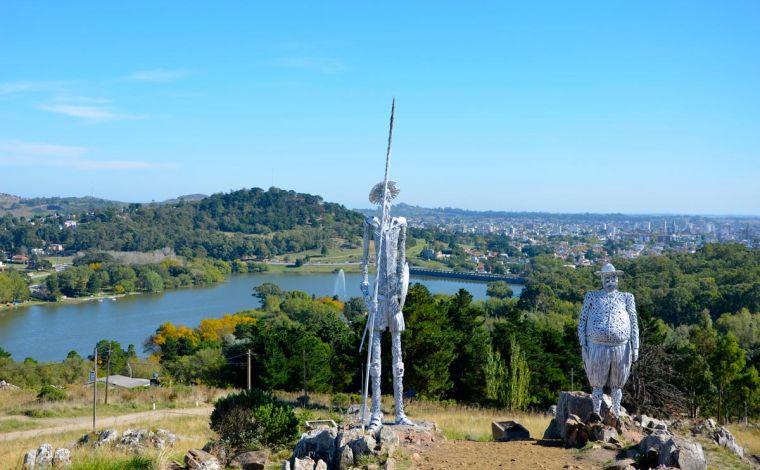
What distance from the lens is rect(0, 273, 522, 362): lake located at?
1671 inches

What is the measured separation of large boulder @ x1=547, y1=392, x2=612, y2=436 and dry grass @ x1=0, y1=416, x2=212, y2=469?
500 centimetres

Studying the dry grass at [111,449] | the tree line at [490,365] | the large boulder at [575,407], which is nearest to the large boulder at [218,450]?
the dry grass at [111,449]

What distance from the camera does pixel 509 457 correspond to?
25.8 feet

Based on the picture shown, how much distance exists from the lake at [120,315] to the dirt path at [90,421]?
26517 mm

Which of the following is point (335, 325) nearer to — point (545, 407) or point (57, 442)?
point (545, 407)

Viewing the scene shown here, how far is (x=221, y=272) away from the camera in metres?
81.9

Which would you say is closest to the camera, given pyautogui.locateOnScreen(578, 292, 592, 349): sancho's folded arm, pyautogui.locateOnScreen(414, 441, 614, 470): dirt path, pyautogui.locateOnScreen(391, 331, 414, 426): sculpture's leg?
pyautogui.locateOnScreen(414, 441, 614, 470): dirt path

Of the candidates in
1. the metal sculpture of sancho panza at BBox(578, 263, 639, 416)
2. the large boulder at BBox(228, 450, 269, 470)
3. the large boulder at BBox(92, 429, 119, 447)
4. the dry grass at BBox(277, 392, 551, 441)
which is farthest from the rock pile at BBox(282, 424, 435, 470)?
the large boulder at BBox(92, 429, 119, 447)

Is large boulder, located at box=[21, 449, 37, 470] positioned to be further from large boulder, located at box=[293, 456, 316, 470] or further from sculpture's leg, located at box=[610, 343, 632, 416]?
sculpture's leg, located at box=[610, 343, 632, 416]

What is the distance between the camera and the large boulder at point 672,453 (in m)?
6.84

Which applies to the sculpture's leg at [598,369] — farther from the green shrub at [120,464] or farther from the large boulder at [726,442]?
the green shrub at [120,464]

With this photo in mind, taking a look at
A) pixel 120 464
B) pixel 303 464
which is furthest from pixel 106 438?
pixel 303 464

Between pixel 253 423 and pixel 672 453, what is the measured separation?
5006mm

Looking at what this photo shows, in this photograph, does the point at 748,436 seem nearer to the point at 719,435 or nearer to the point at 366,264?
the point at 719,435
